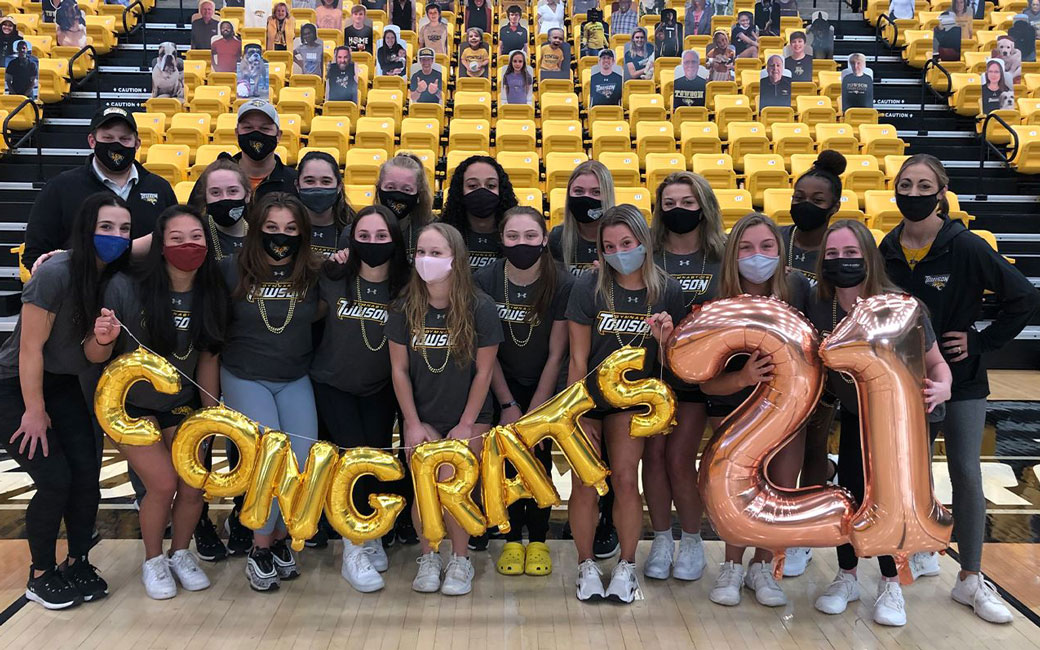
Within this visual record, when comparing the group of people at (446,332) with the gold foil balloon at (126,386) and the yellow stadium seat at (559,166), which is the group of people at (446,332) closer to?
the gold foil balloon at (126,386)

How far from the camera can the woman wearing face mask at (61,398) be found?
3.00 meters

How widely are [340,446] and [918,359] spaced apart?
202 cm

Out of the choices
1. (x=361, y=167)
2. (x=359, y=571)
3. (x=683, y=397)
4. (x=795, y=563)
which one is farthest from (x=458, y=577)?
(x=361, y=167)

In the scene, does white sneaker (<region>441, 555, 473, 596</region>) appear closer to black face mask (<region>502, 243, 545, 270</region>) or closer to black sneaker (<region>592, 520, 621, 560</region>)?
black sneaker (<region>592, 520, 621, 560</region>)

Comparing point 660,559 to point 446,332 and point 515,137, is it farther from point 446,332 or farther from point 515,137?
point 515,137

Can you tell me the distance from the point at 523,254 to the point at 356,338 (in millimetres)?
688

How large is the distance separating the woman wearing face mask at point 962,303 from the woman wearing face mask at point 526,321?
1220mm

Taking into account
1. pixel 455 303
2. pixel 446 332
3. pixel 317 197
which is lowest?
pixel 446 332

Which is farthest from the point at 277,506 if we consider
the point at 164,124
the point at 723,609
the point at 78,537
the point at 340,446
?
the point at 164,124

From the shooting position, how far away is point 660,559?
3455 mm

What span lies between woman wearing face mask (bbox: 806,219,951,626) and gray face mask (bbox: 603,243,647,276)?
1.98 feet

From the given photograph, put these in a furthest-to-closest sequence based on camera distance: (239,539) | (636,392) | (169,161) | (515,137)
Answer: (515,137), (169,161), (239,539), (636,392)

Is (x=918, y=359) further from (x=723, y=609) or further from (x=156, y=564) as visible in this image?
(x=156, y=564)

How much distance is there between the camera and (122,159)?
350 cm
